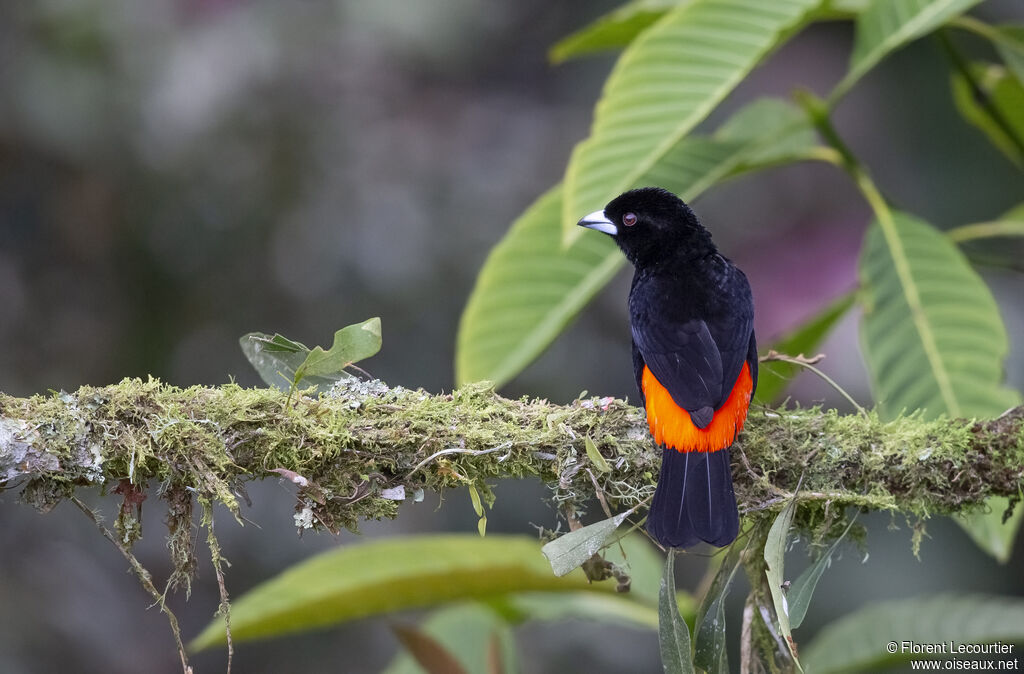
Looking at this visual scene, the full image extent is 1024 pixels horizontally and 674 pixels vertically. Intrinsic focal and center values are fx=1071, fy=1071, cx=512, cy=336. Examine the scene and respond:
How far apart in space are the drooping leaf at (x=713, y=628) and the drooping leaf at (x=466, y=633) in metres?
1.10

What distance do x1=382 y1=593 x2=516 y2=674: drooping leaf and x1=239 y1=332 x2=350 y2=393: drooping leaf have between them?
1.18 metres

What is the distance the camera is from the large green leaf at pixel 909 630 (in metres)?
2.81

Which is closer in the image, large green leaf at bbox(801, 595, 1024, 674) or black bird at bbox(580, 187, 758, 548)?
black bird at bbox(580, 187, 758, 548)

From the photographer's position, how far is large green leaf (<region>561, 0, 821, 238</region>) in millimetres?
2514

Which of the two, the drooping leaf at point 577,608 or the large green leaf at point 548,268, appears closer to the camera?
the large green leaf at point 548,268

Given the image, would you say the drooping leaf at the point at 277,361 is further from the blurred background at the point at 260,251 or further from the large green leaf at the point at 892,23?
the blurred background at the point at 260,251

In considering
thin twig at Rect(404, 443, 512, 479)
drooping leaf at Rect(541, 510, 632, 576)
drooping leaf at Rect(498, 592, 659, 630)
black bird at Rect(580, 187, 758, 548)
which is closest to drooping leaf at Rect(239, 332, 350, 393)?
thin twig at Rect(404, 443, 512, 479)

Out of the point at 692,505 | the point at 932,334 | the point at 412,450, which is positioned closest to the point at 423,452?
the point at 412,450

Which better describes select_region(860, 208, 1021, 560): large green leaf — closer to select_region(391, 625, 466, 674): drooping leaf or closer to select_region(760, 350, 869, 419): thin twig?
select_region(760, 350, 869, 419): thin twig

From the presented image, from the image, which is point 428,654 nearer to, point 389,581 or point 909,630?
point 389,581

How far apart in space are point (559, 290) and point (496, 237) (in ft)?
6.92

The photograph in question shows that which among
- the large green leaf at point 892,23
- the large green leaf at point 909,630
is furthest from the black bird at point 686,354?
the large green leaf at point 909,630

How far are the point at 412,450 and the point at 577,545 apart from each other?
346 millimetres

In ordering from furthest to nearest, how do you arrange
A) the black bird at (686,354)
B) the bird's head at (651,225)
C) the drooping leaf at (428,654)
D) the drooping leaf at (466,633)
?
the drooping leaf at (466,633)
the bird's head at (651,225)
the drooping leaf at (428,654)
the black bird at (686,354)
